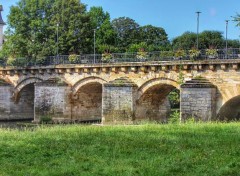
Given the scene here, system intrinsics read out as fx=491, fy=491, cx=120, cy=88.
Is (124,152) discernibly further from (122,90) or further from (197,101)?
(122,90)

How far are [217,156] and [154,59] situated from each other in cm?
2141

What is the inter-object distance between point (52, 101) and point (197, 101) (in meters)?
14.1

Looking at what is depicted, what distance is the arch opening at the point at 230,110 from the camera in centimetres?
2945

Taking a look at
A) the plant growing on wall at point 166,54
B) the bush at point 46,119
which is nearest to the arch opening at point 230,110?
the plant growing on wall at point 166,54

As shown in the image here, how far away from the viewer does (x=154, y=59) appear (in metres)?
33.6

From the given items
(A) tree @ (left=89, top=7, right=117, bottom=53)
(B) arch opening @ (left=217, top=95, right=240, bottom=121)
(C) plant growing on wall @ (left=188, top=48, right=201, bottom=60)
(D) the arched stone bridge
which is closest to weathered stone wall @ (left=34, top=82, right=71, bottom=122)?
(D) the arched stone bridge

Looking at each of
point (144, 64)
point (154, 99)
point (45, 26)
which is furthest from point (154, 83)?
point (45, 26)

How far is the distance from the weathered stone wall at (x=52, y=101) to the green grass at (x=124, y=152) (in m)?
20.6

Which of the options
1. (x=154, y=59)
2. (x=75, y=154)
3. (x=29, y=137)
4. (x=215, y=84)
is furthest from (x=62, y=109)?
(x=75, y=154)

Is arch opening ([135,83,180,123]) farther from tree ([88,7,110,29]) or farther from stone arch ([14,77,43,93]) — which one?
tree ([88,7,110,29])

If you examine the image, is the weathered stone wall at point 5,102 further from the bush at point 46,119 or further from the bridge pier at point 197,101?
the bridge pier at point 197,101

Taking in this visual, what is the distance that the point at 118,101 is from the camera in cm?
3297

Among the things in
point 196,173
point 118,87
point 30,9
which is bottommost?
point 196,173

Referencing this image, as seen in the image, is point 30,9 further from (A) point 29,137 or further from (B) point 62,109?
(A) point 29,137
